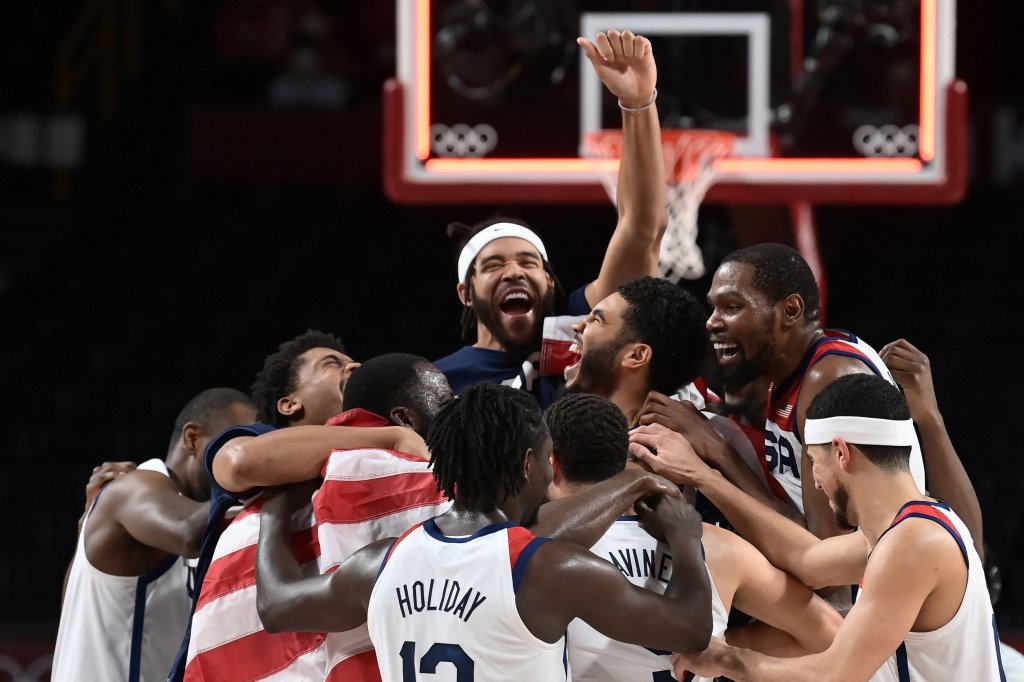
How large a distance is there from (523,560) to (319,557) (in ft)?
2.71

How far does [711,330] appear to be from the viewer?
A: 4.07 metres

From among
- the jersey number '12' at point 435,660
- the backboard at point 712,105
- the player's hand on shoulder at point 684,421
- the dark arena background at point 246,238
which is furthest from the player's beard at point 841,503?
the dark arena background at point 246,238

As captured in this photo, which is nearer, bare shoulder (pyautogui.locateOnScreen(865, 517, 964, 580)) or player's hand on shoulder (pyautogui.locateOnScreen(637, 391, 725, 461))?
bare shoulder (pyautogui.locateOnScreen(865, 517, 964, 580))

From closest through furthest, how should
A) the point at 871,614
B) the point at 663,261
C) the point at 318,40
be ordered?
the point at 871,614 < the point at 663,261 < the point at 318,40

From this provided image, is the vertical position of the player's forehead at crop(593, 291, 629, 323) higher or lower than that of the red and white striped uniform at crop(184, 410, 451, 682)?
higher

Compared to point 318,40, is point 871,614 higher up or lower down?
lower down

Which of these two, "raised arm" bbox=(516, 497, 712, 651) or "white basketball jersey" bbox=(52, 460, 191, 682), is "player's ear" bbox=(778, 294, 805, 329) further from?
"white basketball jersey" bbox=(52, 460, 191, 682)

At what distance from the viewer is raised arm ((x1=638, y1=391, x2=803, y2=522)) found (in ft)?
12.3

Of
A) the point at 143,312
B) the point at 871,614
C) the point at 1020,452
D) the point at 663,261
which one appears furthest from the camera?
the point at 143,312

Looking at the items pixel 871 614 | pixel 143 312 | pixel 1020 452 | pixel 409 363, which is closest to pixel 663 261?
pixel 409 363

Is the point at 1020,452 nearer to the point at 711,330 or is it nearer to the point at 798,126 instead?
the point at 798,126

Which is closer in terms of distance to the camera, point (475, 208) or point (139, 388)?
point (139, 388)

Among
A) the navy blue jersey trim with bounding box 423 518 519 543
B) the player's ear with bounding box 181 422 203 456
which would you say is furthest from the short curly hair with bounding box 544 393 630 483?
the player's ear with bounding box 181 422 203 456

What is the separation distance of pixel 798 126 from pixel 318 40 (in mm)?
6958
